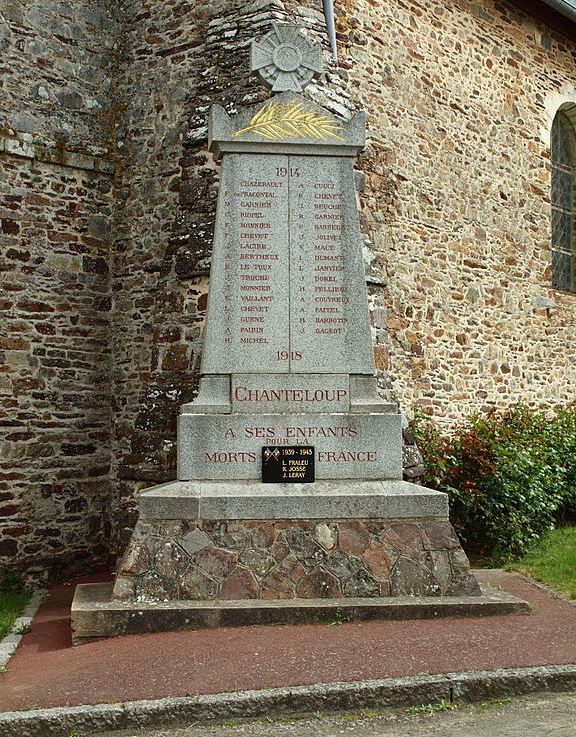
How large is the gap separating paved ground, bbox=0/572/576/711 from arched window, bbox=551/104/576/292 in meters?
10.0

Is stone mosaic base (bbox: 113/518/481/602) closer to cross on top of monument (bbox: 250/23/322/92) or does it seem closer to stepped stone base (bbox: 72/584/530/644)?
stepped stone base (bbox: 72/584/530/644)

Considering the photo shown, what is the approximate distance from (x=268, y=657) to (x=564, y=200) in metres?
12.2

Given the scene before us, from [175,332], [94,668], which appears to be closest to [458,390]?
[175,332]

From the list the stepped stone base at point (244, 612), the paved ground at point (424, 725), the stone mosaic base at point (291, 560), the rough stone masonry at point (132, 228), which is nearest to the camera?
the paved ground at point (424, 725)

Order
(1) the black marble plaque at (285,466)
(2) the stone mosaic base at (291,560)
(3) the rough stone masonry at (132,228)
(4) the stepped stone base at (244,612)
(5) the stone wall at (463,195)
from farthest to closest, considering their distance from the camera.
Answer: (5) the stone wall at (463,195)
(3) the rough stone masonry at (132,228)
(1) the black marble plaque at (285,466)
(2) the stone mosaic base at (291,560)
(4) the stepped stone base at (244,612)

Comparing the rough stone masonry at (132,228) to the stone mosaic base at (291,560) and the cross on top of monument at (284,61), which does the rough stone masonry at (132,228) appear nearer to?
the cross on top of monument at (284,61)

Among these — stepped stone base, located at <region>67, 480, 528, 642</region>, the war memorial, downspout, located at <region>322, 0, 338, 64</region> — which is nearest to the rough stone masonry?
downspout, located at <region>322, 0, 338, 64</region>

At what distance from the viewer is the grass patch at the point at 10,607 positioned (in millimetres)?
7031

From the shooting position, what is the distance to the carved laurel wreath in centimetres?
674

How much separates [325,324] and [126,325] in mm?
4251

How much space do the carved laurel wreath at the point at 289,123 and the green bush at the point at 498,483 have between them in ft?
13.8

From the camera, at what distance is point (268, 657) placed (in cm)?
504

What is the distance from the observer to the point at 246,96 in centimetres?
947

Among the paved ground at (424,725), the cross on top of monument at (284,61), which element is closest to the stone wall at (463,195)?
the cross on top of monument at (284,61)
